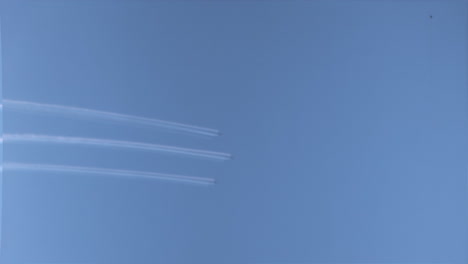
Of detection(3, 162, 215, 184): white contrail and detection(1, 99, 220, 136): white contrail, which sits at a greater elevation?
detection(1, 99, 220, 136): white contrail

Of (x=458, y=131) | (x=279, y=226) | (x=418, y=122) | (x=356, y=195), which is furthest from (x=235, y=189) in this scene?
(x=458, y=131)

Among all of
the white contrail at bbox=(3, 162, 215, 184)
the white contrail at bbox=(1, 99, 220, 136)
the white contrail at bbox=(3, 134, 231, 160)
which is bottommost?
the white contrail at bbox=(3, 162, 215, 184)

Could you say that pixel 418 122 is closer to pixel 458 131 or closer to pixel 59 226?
pixel 458 131

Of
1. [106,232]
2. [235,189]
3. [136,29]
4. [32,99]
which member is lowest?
[106,232]

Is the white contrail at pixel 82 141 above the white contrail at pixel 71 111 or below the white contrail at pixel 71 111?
below

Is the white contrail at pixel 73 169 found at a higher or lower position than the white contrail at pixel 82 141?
lower

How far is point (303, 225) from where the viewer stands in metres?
1.17

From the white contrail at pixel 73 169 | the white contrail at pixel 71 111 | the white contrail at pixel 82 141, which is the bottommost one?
the white contrail at pixel 73 169

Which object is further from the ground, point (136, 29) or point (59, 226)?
point (136, 29)

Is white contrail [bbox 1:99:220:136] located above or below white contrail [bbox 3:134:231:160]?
above

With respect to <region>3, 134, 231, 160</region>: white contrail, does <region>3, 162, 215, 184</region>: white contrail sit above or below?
below

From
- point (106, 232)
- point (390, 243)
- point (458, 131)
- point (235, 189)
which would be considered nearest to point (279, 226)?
point (235, 189)

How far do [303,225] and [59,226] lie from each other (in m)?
0.85

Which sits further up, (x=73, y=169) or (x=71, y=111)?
(x=71, y=111)
